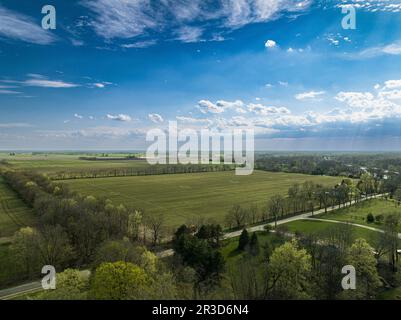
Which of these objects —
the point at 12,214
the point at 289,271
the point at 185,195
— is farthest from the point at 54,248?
the point at 185,195

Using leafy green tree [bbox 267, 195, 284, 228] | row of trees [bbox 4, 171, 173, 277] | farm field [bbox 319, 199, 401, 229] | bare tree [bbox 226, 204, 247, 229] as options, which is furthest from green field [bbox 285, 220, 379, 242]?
row of trees [bbox 4, 171, 173, 277]

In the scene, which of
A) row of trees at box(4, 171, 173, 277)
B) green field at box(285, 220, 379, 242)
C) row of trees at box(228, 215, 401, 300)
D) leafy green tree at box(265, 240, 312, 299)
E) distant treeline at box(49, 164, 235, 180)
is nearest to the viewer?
row of trees at box(228, 215, 401, 300)

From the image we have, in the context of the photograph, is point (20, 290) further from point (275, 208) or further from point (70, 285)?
→ point (275, 208)

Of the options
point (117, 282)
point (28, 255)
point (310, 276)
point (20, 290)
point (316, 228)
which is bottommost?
point (316, 228)

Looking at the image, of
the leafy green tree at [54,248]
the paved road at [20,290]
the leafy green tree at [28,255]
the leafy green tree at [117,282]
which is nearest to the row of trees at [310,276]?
the leafy green tree at [117,282]

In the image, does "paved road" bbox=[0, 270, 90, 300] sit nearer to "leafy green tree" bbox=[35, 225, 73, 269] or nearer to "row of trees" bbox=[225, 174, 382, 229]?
"leafy green tree" bbox=[35, 225, 73, 269]
